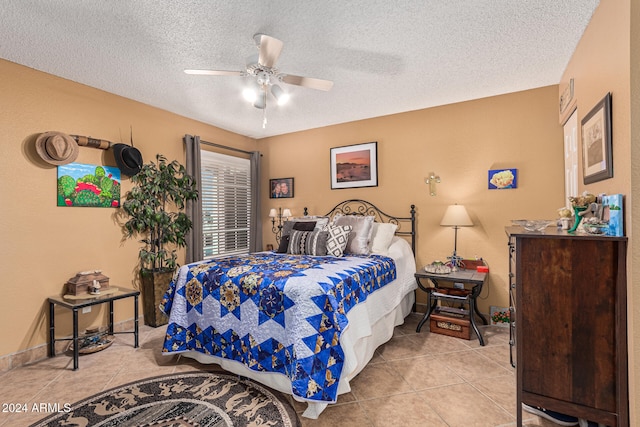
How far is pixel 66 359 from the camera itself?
9.25 ft

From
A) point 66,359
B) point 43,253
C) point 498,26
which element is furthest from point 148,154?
point 498,26

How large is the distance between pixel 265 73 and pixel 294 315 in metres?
1.82

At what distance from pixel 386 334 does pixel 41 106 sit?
3.89 m

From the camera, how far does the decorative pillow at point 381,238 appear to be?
141 inches

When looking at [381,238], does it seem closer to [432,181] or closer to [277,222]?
[432,181]

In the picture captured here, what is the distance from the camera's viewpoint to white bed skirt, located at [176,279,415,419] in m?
2.07

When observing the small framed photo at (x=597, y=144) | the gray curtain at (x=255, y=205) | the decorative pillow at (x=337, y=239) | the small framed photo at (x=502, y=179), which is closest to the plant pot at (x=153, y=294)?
the gray curtain at (x=255, y=205)

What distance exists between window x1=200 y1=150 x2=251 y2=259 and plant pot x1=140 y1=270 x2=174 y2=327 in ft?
3.14

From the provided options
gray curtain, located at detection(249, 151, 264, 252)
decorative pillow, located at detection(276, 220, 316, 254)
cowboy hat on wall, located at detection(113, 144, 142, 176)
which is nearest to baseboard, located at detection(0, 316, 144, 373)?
cowboy hat on wall, located at detection(113, 144, 142, 176)

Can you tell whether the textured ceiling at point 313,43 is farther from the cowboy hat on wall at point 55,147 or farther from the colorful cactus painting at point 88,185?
the colorful cactus painting at point 88,185

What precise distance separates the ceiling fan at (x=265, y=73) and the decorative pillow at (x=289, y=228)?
166cm

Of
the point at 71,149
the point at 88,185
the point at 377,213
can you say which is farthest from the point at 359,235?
the point at 71,149

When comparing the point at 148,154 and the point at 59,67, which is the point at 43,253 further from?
the point at 59,67

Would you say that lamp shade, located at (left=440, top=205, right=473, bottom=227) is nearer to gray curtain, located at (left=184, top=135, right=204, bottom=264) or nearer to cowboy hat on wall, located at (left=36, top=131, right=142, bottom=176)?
gray curtain, located at (left=184, top=135, right=204, bottom=264)
